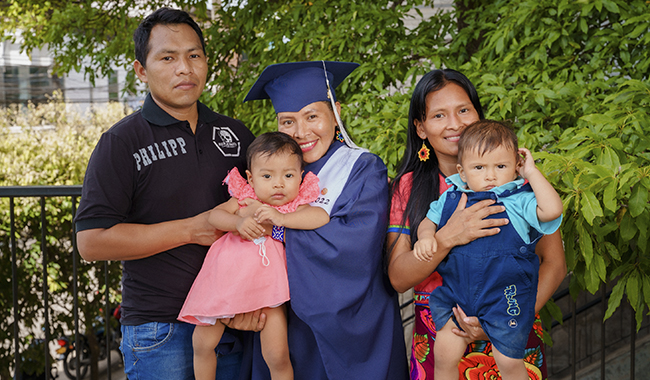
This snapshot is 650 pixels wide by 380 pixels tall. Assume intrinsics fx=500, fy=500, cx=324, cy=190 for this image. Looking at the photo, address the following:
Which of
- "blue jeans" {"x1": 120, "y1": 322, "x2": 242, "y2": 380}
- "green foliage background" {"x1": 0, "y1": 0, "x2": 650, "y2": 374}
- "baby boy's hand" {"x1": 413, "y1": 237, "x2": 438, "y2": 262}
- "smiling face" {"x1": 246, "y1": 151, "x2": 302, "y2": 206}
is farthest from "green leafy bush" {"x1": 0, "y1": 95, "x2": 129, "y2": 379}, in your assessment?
"baby boy's hand" {"x1": 413, "y1": 237, "x2": 438, "y2": 262}

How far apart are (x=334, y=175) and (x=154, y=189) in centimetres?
68

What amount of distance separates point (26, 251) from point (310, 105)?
16.6ft

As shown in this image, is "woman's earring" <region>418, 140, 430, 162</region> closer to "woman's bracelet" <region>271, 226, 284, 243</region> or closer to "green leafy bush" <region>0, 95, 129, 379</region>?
"woman's bracelet" <region>271, 226, 284, 243</region>

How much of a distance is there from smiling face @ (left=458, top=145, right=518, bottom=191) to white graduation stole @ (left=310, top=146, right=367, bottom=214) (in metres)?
0.44

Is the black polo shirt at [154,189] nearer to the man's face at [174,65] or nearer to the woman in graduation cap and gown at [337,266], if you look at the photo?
the man's face at [174,65]

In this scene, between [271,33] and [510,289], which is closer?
[510,289]

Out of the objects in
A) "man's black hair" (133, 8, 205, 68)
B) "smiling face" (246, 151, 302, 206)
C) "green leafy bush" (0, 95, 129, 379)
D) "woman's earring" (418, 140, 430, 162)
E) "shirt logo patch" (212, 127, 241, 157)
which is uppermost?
"man's black hair" (133, 8, 205, 68)

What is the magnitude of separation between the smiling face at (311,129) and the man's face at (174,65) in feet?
1.23

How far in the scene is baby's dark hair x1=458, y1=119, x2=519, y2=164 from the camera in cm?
163

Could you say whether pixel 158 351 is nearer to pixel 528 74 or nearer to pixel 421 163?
pixel 421 163

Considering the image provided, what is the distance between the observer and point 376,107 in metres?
3.38

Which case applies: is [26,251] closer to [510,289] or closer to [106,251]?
[106,251]

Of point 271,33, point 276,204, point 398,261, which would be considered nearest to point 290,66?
point 276,204

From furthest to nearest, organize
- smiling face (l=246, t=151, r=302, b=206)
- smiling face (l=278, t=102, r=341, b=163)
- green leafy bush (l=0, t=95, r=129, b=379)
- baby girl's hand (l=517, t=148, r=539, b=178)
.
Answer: green leafy bush (l=0, t=95, r=129, b=379), smiling face (l=278, t=102, r=341, b=163), smiling face (l=246, t=151, r=302, b=206), baby girl's hand (l=517, t=148, r=539, b=178)
